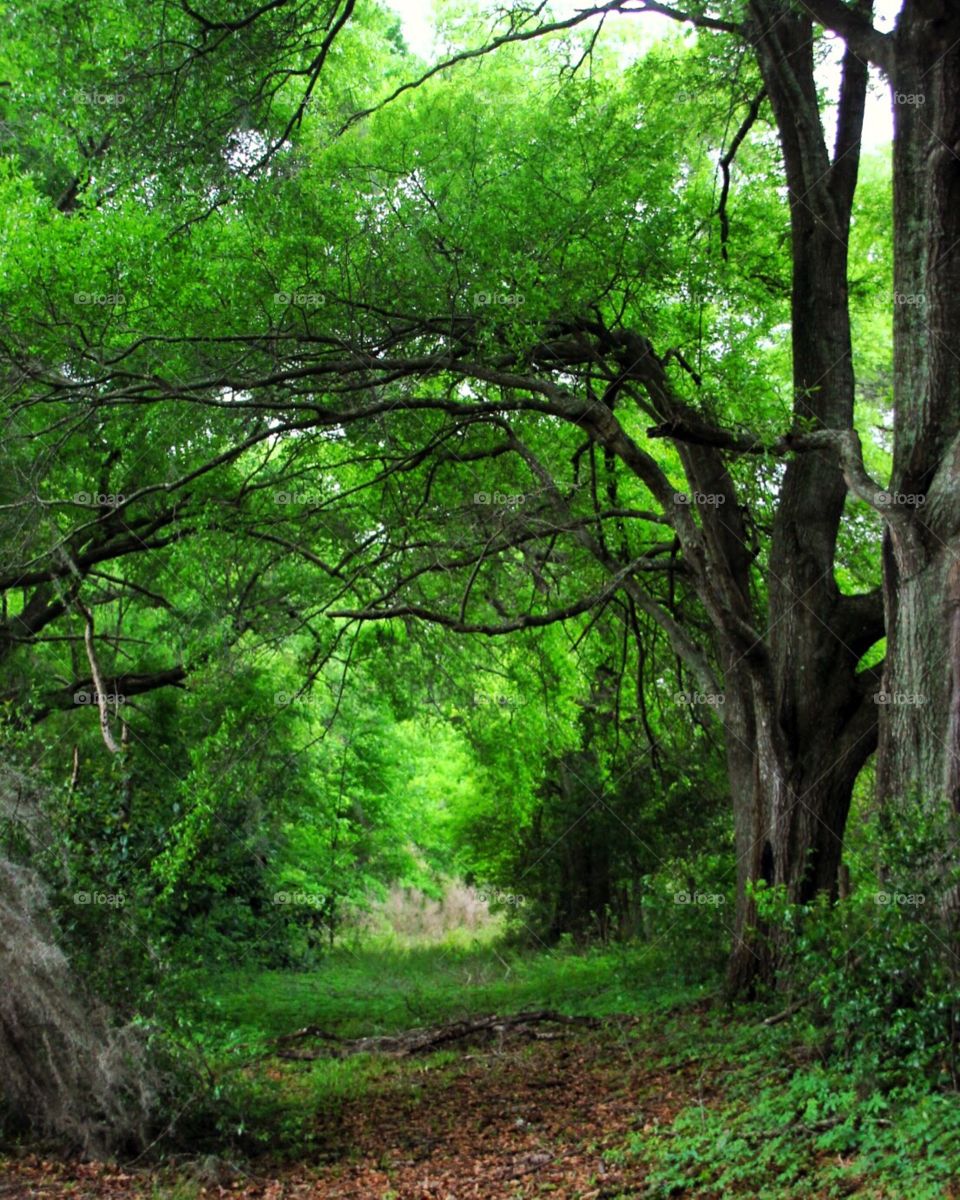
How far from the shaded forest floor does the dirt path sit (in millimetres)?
17

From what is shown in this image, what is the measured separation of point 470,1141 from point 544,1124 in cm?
52

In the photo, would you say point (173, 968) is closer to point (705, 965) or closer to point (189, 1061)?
point (189, 1061)

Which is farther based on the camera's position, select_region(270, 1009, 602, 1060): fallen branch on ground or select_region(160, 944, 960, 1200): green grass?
select_region(270, 1009, 602, 1060): fallen branch on ground

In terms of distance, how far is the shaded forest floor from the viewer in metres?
5.65

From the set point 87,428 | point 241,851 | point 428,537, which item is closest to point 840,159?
point 428,537

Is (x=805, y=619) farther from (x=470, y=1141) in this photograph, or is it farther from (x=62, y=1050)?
(x=62, y=1050)

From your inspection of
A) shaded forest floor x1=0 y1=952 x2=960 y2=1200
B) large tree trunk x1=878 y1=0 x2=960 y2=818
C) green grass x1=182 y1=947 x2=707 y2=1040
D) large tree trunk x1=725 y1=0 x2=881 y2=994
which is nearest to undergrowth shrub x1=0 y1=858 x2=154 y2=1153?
shaded forest floor x1=0 y1=952 x2=960 y2=1200

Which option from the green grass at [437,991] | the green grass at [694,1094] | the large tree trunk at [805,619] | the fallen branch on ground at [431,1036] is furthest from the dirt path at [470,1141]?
the large tree trunk at [805,619]

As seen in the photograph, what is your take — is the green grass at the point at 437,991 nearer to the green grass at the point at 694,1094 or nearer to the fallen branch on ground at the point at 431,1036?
the green grass at the point at 694,1094

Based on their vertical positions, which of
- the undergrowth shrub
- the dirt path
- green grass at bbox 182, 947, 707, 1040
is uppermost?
the undergrowth shrub

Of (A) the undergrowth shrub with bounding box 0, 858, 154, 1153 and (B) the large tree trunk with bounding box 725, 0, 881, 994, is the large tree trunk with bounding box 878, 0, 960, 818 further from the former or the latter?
(A) the undergrowth shrub with bounding box 0, 858, 154, 1153

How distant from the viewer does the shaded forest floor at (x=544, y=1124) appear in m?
5.65

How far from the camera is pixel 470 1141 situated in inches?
290

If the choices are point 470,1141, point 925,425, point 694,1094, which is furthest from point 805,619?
point 470,1141
